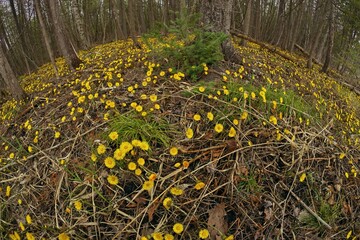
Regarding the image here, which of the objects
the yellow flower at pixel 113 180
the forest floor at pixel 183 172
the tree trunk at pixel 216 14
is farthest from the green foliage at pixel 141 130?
the tree trunk at pixel 216 14

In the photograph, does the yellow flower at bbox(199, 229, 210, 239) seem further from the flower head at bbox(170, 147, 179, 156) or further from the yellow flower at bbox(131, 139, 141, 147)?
the yellow flower at bbox(131, 139, 141, 147)

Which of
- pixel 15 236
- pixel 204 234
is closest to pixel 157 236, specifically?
pixel 204 234

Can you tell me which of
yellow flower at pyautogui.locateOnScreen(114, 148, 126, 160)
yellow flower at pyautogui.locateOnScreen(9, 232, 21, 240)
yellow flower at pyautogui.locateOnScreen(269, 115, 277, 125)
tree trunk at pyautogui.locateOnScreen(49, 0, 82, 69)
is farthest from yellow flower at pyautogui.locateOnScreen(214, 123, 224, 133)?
tree trunk at pyautogui.locateOnScreen(49, 0, 82, 69)

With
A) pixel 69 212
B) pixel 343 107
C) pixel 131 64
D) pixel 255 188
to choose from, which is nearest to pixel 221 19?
pixel 131 64

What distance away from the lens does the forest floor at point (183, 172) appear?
75.4 inches

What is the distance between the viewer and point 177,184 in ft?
6.56

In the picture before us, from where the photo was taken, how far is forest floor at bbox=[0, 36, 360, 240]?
1.92 metres

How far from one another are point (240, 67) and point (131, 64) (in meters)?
1.44

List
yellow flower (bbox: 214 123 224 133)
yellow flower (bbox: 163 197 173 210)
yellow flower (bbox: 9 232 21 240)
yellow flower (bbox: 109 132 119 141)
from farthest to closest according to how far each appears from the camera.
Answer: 1. yellow flower (bbox: 214 123 224 133)
2. yellow flower (bbox: 109 132 119 141)
3. yellow flower (bbox: 9 232 21 240)
4. yellow flower (bbox: 163 197 173 210)

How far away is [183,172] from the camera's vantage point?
2.06 meters

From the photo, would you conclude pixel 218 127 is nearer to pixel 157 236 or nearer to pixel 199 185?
pixel 199 185

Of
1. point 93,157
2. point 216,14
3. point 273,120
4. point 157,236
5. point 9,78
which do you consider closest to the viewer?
point 157,236

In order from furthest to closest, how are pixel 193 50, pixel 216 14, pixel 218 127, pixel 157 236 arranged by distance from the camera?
pixel 216 14
pixel 193 50
pixel 218 127
pixel 157 236

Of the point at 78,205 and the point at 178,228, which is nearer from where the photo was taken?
the point at 178,228
